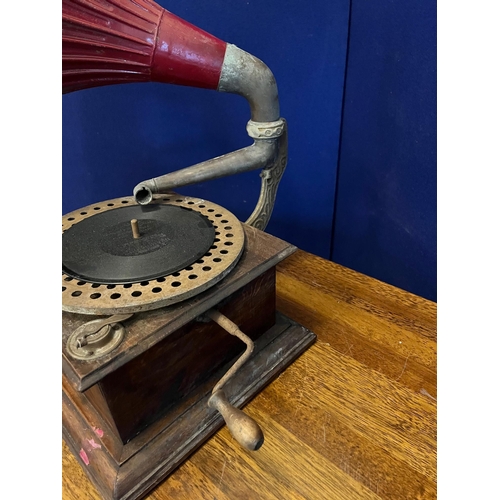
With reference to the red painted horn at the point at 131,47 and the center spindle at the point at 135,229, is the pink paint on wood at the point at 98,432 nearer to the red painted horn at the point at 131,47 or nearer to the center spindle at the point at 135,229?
the center spindle at the point at 135,229

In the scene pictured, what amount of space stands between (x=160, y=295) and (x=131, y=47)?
49cm

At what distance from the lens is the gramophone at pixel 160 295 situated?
77cm

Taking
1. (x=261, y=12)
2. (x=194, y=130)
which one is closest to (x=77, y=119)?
(x=194, y=130)

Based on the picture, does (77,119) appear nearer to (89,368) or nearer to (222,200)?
(222,200)

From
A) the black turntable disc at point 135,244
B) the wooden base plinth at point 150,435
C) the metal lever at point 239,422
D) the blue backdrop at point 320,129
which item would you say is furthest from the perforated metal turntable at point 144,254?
the blue backdrop at point 320,129

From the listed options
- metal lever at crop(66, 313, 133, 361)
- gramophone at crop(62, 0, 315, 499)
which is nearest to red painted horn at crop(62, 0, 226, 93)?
gramophone at crop(62, 0, 315, 499)

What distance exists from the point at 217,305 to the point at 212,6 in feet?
3.32

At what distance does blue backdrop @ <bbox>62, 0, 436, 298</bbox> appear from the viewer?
1.40 metres

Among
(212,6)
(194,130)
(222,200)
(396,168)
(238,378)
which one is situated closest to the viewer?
(238,378)

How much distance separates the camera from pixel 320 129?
5.42 feet

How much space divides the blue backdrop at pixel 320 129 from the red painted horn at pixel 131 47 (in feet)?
1.93

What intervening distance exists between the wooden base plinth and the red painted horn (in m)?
0.63

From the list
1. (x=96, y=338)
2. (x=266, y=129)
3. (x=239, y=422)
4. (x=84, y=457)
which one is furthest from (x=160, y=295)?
(x=266, y=129)

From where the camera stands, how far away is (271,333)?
3.56 ft
